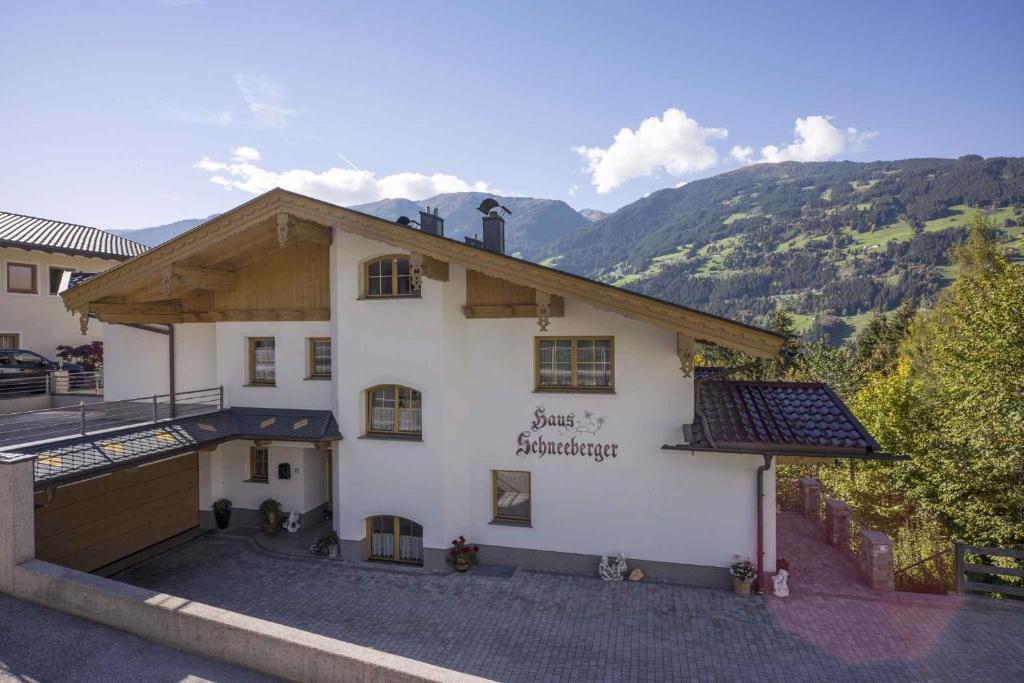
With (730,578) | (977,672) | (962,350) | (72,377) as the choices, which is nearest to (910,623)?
(977,672)

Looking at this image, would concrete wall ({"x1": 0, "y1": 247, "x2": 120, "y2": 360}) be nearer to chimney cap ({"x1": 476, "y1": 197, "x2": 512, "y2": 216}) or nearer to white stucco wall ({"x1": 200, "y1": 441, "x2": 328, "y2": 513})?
white stucco wall ({"x1": 200, "y1": 441, "x2": 328, "y2": 513})

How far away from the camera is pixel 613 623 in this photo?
11.3 m

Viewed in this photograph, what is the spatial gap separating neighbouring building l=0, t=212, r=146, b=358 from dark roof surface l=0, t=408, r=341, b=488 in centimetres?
1474

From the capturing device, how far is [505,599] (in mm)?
12453

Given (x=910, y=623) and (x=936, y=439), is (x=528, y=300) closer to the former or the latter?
(x=910, y=623)

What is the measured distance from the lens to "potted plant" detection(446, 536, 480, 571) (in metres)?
13.8

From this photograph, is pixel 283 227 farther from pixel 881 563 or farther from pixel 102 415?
pixel 881 563

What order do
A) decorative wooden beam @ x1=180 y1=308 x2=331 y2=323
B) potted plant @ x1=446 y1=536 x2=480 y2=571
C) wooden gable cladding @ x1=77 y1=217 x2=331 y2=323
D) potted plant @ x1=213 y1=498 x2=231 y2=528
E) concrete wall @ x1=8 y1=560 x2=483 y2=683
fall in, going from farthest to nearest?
1. potted plant @ x1=213 y1=498 x2=231 y2=528
2. decorative wooden beam @ x1=180 y1=308 x2=331 y2=323
3. wooden gable cladding @ x1=77 y1=217 x2=331 y2=323
4. potted plant @ x1=446 y1=536 x2=480 y2=571
5. concrete wall @ x1=8 y1=560 x2=483 y2=683

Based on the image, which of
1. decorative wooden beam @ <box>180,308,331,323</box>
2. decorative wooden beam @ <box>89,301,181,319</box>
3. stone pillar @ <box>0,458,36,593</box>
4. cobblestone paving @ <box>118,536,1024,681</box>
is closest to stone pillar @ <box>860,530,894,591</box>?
cobblestone paving @ <box>118,536,1024,681</box>

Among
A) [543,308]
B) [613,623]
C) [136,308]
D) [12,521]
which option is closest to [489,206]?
[543,308]

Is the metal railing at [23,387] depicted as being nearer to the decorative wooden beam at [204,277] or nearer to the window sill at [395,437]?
the decorative wooden beam at [204,277]

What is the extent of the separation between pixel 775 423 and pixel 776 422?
0.20 ft

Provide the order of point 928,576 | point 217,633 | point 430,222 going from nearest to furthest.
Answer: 1. point 217,633
2. point 928,576
3. point 430,222

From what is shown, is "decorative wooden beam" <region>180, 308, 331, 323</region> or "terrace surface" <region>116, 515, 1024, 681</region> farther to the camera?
"decorative wooden beam" <region>180, 308, 331, 323</region>
